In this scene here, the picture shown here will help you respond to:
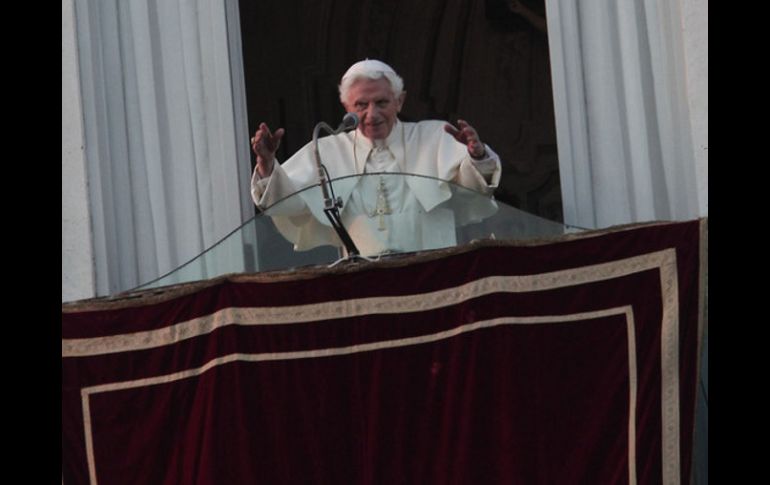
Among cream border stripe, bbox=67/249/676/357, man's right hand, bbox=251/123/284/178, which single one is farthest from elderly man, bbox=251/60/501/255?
cream border stripe, bbox=67/249/676/357

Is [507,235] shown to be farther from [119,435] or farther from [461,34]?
[461,34]

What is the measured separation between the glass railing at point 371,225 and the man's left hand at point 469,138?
0.20m

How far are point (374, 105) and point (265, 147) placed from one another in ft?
2.24

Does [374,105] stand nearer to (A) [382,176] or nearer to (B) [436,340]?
(A) [382,176]

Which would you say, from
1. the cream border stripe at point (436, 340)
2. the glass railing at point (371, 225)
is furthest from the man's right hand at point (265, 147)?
the cream border stripe at point (436, 340)

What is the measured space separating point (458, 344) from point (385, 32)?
13.4ft

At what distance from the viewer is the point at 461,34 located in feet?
33.7

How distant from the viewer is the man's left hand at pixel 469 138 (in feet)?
22.7

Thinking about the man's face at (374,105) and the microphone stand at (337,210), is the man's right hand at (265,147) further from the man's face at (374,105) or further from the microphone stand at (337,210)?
the man's face at (374,105)

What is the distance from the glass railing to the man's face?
674 millimetres

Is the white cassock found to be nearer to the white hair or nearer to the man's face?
the man's face

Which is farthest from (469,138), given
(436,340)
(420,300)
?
(436,340)

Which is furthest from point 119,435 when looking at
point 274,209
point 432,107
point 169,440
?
point 432,107

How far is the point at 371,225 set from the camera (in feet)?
22.4
